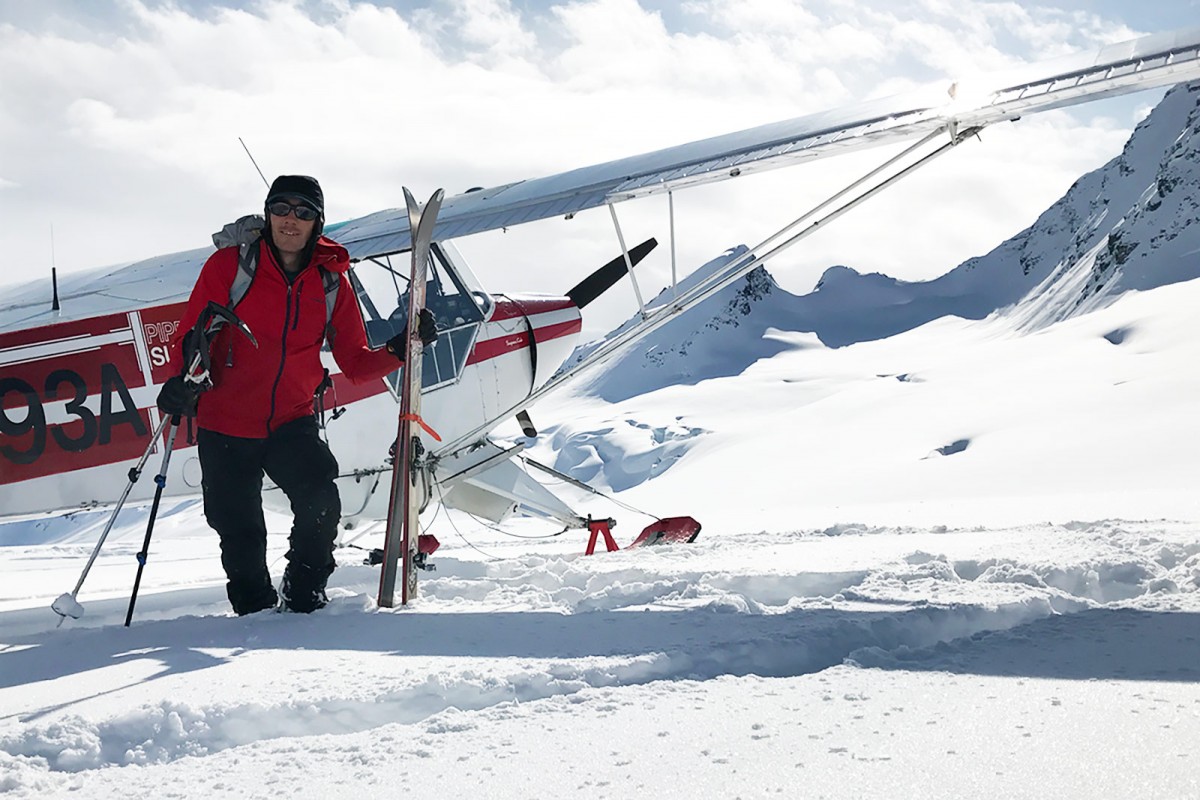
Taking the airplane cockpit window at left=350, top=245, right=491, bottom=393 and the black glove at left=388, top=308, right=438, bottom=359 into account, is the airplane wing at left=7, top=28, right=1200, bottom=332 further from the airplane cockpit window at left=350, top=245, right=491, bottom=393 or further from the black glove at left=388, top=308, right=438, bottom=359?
the black glove at left=388, top=308, right=438, bottom=359

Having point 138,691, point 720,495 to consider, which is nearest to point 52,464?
point 138,691

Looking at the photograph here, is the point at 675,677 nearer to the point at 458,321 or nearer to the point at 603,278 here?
the point at 458,321

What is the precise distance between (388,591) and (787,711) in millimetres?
2076

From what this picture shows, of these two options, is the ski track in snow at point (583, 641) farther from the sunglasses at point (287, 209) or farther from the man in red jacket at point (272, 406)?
the sunglasses at point (287, 209)

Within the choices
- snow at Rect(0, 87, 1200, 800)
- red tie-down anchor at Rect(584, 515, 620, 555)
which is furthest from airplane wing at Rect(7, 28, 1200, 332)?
red tie-down anchor at Rect(584, 515, 620, 555)

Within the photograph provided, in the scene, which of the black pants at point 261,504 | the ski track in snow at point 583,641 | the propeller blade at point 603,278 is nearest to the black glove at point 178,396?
the black pants at point 261,504

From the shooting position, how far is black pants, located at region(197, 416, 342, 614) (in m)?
3.61

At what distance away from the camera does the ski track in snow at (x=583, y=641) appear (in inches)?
82.2

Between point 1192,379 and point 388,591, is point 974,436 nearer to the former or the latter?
point 1192,379

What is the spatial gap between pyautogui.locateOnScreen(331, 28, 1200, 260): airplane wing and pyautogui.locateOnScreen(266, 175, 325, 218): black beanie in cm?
335

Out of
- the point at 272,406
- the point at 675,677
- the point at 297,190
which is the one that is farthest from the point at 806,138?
the point at 675,677

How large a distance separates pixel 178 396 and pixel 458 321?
3915 millimetres

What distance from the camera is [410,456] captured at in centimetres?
400

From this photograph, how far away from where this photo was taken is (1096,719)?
6.12 ft
